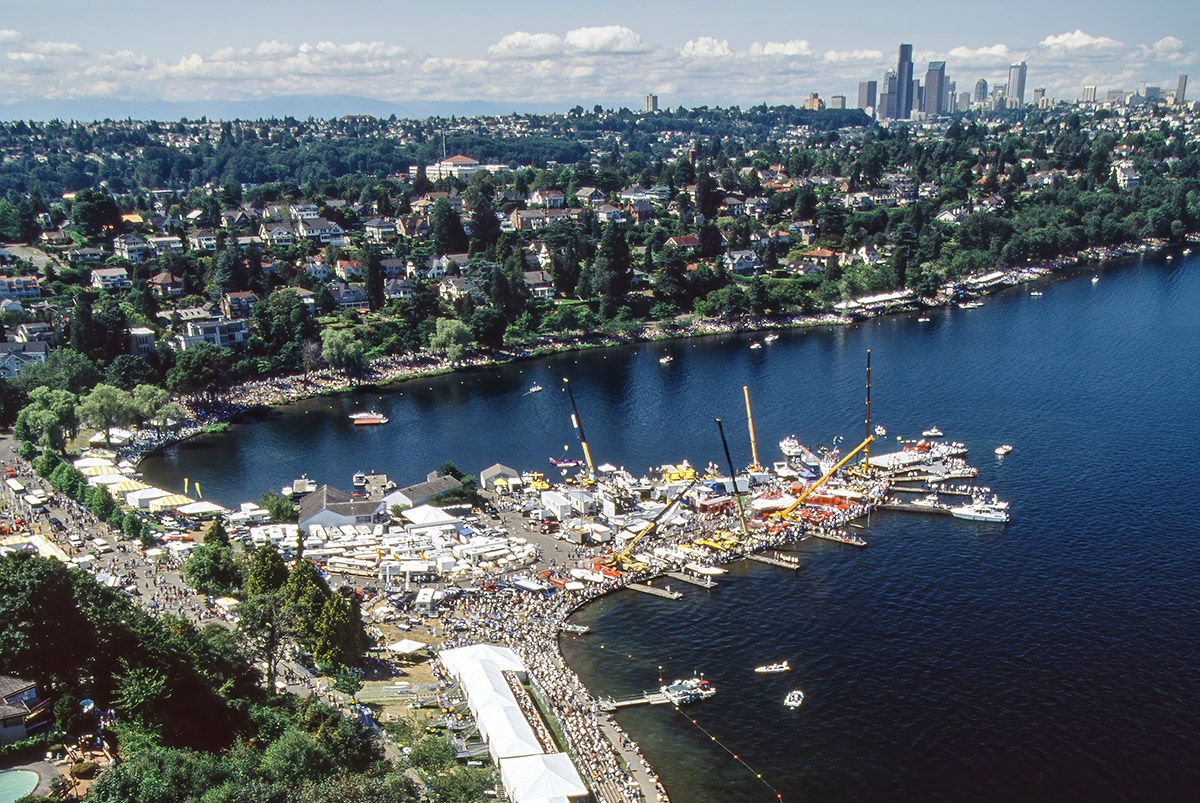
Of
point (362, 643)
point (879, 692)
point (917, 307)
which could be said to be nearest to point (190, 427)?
point (362, 643)

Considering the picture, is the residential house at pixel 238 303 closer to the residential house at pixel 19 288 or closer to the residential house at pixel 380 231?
the residential house at pixel 19 288

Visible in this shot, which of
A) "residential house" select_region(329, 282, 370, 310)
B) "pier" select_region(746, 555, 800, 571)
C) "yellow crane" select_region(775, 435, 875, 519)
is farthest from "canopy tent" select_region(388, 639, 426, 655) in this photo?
"residential house" select_region(329, 282, 370, 310)

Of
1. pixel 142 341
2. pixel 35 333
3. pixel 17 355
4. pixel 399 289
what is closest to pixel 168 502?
pixel 142 341

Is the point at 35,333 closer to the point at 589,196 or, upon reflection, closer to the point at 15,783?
the point at 15,783

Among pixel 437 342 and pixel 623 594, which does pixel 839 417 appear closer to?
→ pixel 623 594

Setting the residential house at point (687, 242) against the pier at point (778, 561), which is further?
the residential house at point (687, 242)

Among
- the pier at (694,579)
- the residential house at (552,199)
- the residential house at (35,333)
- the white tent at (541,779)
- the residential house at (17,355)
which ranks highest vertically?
the residential house at (552,199)

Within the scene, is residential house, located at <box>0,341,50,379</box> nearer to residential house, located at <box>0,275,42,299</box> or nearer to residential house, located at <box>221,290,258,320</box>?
residential house, located at <box>221,290,258,320</box>

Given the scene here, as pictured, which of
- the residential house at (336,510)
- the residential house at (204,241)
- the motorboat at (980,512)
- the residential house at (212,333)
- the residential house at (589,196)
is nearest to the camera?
the residential house at (336,510)

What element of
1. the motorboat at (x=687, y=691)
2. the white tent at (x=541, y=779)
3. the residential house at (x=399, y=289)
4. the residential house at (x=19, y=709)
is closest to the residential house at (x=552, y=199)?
the residential house at (x=399, y=289)
